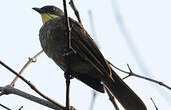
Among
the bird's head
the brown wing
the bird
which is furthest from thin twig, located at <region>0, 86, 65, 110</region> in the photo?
the bird's head

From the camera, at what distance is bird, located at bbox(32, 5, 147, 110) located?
429 centimetres

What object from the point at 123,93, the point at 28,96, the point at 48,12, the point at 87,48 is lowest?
the point at 123,93

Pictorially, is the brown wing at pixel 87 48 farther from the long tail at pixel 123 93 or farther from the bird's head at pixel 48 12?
the bird's head at pixel 48 12

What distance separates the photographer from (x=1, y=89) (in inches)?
141

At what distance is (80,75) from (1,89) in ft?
4.33

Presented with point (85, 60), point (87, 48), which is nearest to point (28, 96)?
point (85, 60)

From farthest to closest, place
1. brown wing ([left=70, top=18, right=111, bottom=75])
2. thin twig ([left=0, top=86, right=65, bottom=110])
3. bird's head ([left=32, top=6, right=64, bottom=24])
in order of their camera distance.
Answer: bird's head ([left=32, top=6, right=64, bottom=24]) → brown wing ([left=70, top=18, right=111, bottom=75]) → thin twig ([left=0, top=86, right=65, bottom=110])

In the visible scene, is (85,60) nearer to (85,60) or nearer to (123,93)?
(85,60)

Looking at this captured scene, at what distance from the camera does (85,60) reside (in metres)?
4.37

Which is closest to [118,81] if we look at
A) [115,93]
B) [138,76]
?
[115,93]

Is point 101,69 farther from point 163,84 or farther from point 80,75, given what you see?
point 163,84

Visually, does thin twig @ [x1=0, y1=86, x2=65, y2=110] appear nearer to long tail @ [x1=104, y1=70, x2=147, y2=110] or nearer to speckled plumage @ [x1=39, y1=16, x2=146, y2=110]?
speckled plumage @ [x1=39, y1=16, x2=146, y2=110]

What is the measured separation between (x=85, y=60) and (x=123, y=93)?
2.09 ft

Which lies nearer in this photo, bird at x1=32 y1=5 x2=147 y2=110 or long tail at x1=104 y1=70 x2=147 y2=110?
long tail at x1=104 y1=70 x2=147 y2=110
